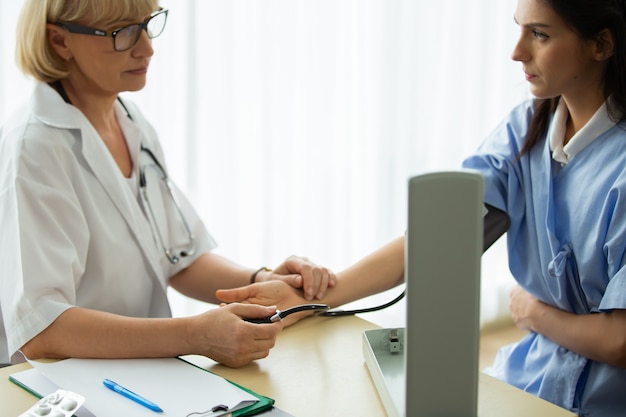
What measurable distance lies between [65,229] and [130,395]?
0.46 meters

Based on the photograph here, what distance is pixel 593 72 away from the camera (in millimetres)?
1479

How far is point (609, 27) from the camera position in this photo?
1.41 m

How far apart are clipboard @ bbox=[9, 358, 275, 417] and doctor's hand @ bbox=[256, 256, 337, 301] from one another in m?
0.40

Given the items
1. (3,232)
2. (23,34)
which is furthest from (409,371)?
(23,34)

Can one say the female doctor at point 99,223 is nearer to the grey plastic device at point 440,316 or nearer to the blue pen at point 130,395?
the blue pen at point 130,395

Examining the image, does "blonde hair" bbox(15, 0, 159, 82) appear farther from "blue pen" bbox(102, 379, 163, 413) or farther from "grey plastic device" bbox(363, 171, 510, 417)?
"grey plastic device" bbox(363, 171, 510, 417)

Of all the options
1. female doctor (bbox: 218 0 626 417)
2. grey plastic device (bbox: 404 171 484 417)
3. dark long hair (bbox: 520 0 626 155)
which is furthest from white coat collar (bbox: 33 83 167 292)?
dark long hair (bbox: 520 0 626 155)

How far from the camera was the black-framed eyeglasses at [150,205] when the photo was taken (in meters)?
1.66

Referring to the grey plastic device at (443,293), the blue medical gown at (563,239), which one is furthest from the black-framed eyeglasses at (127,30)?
the grey plastic device at (443,293)

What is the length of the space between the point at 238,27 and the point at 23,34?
1.06 meters

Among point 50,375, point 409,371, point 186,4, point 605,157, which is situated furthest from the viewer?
point 186,4

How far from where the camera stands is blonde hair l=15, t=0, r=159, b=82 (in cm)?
149

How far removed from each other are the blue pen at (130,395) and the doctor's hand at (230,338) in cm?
17

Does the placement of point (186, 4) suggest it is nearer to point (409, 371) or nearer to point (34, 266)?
point (34, 266)
